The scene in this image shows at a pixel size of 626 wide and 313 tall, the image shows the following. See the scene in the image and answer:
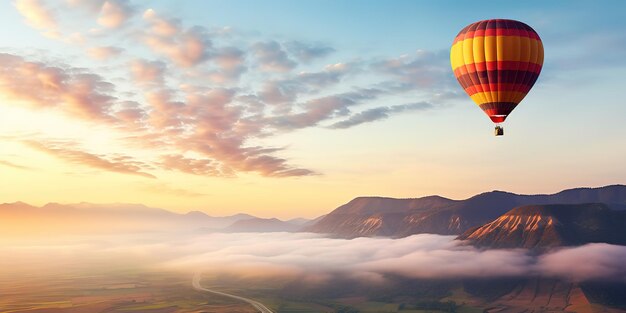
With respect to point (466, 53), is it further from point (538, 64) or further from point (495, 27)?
point (538, 64)

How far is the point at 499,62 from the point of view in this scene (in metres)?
132

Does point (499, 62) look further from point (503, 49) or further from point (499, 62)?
point (503, 49)

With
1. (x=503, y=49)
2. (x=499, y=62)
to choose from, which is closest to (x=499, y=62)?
(x=499, y=62)

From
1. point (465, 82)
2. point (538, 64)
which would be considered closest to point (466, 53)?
point (465, 82)

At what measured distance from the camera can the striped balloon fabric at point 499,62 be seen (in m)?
132

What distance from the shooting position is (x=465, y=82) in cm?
13838

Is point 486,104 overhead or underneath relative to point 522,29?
underneath

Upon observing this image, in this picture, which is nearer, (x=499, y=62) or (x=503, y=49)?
(x=503, y=49)

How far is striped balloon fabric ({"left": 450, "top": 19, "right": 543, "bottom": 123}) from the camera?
132125mm

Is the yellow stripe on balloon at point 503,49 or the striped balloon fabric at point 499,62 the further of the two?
the striped balloon fabric at point 499,62

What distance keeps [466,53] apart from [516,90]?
47.6 ft

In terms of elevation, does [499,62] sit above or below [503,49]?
below

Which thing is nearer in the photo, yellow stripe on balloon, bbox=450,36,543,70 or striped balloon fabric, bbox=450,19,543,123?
yellow stripe on balloon, bbox=450,36,543,70

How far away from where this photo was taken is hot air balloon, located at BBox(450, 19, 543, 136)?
433ft
